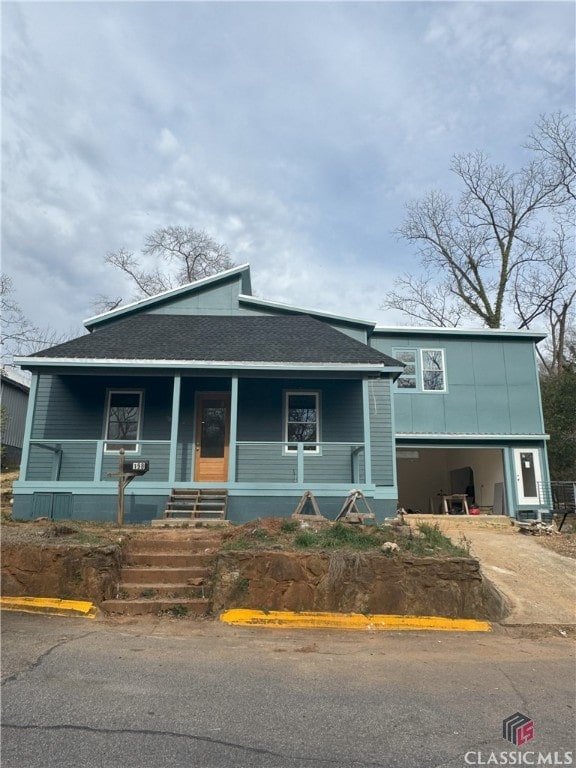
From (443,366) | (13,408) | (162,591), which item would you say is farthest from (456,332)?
(13,408)

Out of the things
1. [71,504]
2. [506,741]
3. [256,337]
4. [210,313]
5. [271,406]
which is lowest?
[506,741]

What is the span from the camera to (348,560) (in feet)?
23.7

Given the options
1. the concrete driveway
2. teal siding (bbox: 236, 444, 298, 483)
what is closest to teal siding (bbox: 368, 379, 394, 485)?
the concrete driveway

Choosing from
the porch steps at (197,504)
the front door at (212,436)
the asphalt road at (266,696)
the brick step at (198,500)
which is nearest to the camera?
the asphalt road at (266,696)

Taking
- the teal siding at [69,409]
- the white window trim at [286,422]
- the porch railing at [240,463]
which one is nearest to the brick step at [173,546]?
the porch railing at [240,463]

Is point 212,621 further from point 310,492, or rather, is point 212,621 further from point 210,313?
point 210,313

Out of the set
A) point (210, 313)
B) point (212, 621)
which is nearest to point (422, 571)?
point (212, 621)

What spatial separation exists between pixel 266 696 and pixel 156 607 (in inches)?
121

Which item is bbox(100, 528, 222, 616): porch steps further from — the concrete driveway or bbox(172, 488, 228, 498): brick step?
the concrete driveway

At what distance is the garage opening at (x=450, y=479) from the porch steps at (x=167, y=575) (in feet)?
31.6

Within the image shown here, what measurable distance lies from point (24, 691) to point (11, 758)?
1.10 m

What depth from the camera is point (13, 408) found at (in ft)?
78.1

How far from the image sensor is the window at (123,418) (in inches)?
523

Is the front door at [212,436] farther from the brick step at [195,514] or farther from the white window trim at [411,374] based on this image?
the white window trim at [411,374]
